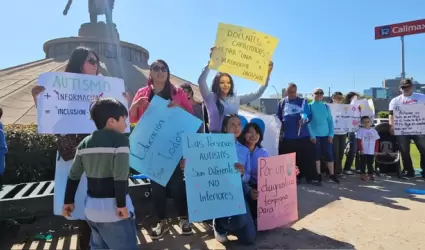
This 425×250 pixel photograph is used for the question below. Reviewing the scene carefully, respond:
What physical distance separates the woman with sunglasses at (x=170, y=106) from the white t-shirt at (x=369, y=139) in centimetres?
472

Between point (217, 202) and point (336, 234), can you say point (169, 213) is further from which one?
point (336, 234)

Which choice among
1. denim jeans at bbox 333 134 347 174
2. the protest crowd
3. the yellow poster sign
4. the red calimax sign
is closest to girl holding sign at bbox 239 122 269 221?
the protest crowd

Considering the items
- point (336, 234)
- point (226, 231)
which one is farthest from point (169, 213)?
point (336, 234)

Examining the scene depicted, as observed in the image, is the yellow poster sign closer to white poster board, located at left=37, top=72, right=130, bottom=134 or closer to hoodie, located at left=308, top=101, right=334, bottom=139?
white poster board, located at left=37, top=72, right=130, bottom=134

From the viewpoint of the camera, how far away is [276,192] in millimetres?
3768

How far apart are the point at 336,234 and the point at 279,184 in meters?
0.79

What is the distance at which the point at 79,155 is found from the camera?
2.36 meters

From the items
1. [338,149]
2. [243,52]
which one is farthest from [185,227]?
[338,149]

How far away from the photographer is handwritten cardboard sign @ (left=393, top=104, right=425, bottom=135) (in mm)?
7070

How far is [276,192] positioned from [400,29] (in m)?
29.2

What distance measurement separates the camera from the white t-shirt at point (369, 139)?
22.7 ft

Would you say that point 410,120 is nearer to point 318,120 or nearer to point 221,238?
point 318,120

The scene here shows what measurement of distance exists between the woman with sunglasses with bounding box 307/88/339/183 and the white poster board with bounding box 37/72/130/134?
4.31m

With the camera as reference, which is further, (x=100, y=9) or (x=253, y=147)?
(x=100, y=9)
